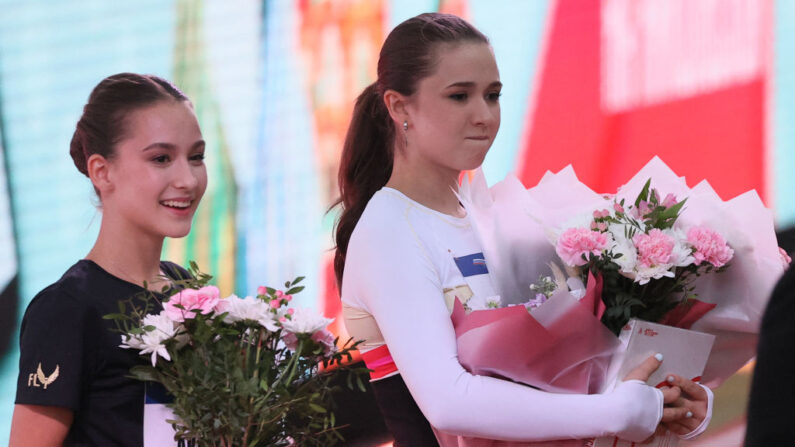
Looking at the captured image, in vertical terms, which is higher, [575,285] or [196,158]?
[196,158]

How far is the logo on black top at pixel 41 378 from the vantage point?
163 centimetres

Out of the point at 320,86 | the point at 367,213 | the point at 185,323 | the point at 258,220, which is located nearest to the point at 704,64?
the point at 320,86

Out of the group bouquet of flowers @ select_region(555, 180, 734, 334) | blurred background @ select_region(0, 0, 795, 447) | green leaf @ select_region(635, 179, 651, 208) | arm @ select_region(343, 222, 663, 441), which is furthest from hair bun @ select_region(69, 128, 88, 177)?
blurred background @ select_region(0, 0, 795, 447)

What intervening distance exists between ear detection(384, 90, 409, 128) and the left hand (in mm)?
729

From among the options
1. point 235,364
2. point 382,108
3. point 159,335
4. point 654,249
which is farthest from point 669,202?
point 159,335

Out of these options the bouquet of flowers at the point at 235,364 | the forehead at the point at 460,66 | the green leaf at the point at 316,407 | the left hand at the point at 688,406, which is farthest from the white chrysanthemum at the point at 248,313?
the left hand at the point at 688,406

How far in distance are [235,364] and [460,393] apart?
37 cm

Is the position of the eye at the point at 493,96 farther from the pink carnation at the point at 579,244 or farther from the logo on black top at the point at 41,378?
the logo on black top at the point at 41,378

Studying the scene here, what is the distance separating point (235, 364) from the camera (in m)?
1.55

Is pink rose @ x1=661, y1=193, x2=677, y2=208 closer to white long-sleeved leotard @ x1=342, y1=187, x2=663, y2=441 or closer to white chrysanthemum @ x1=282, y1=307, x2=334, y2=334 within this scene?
white long-sleeved leotard @ x1=342, y1=187, x2=663, y2=441

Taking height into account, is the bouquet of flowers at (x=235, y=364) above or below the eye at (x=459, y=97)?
below

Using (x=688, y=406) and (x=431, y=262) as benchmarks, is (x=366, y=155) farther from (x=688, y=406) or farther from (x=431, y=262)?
(x=688, y=406)

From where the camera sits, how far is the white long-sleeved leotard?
158cm

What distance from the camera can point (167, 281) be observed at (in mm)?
1934
